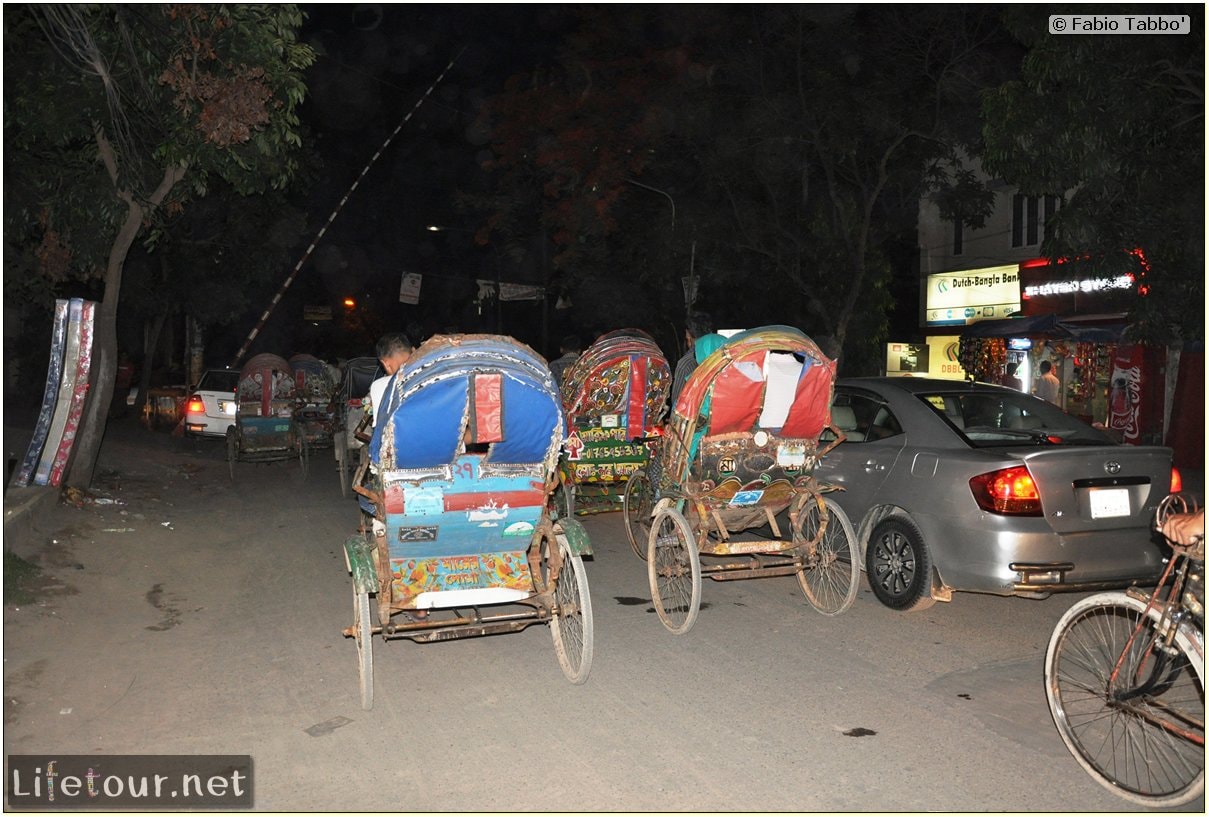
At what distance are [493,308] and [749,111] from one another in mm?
28339

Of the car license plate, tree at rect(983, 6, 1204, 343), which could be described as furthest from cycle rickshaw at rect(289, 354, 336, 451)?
the car license plate

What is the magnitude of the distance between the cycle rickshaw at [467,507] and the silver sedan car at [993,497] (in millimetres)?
2753

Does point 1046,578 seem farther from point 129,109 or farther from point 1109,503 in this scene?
point 129,109

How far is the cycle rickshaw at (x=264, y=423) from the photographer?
15.8m

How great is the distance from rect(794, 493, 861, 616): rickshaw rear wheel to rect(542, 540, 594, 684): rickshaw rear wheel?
2.10m

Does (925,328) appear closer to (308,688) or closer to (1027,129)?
(1027,129)

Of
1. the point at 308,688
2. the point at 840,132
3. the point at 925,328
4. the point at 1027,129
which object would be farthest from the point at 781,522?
the point at 925,328

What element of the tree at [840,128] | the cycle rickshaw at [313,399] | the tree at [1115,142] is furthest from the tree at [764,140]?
the cycle rickshaw at [313,399]

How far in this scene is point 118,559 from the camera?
387 inches

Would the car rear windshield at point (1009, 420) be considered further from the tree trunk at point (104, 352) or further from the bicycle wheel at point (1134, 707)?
the tree trunk at point (104, 352)

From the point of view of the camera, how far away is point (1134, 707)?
4395 mm

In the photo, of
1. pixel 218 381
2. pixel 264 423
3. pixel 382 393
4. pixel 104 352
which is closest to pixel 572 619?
pixel 382 393

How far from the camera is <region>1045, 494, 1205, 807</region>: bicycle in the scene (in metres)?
4.20

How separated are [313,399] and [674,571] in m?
11.9
